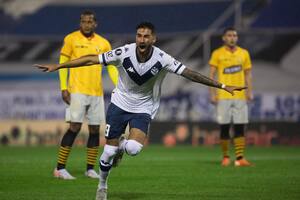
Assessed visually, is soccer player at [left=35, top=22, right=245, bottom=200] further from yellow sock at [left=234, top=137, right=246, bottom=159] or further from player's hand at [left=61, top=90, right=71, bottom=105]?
yellow sock at [left=234, top=137, right=246, bottom=159]

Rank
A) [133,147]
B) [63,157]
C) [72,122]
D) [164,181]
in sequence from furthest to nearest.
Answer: [72,122], [63,157], [164,181], [133,147]

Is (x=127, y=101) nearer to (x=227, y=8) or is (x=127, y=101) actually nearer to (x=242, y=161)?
(x=242, y=161)

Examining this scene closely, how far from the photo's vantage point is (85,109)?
12398 millimetres

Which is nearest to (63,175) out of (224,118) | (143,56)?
(143,56)

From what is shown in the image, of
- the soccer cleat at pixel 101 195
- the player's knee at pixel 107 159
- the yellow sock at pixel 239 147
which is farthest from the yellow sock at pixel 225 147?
the soccer cleat at pixel 101 195

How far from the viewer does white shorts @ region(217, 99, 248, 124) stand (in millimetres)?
15016

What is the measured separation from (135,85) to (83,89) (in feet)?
8.87

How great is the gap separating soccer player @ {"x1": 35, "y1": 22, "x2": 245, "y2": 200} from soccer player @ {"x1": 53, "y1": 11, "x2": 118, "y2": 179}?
242 cm

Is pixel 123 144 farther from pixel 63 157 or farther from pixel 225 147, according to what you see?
pixel 225 147

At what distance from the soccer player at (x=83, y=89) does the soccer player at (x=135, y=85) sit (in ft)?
7.94

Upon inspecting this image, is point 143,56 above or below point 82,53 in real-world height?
below

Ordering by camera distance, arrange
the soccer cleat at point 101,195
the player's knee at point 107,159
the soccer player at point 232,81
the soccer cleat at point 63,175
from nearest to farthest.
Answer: the soccer cleat at point 101,195, the player's knee at point 107,159, the soccer cleat at point 63,175, the soccer player at point 232,81

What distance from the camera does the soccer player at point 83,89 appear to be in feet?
40.2

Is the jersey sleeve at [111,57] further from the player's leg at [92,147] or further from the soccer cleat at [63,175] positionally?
the player's leg at [92,147]
